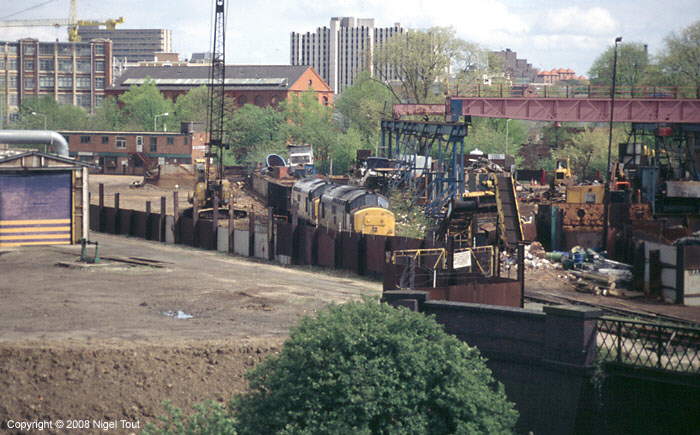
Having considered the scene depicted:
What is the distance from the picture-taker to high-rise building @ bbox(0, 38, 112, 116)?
156 meters

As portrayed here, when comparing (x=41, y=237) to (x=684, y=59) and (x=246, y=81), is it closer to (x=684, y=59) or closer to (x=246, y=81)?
(x=684, y=59)

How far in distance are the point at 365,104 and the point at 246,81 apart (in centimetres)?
3100

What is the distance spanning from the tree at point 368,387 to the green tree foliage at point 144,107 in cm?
10453

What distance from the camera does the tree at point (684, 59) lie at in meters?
89.9

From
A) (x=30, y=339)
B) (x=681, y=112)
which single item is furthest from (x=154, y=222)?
(x=681, y=112)

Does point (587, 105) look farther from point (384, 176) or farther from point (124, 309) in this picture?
point (124, 309)

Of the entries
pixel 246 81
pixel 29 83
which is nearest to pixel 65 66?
pixel 29 83

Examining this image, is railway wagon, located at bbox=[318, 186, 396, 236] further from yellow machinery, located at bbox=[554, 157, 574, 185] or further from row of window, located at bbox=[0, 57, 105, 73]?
row of window, located at bbox=[0, 57, 105, 73]

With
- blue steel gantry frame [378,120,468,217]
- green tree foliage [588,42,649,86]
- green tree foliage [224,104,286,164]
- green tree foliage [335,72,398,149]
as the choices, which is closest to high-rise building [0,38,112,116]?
green tree foliage [335,72,398,149]

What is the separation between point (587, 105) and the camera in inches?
1884

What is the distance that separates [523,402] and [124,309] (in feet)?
37.6

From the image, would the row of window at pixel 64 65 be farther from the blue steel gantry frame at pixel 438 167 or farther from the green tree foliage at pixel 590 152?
the blue steel gantry frame at pixel 438 167

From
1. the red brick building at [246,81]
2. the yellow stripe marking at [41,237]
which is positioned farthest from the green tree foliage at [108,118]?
the yellow stripe marking at [41,237]

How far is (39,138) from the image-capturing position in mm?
42531
